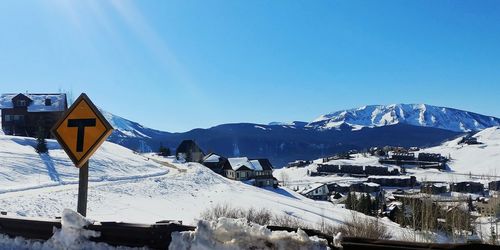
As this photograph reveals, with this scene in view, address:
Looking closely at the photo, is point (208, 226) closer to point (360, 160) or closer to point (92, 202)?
point (92, 202)

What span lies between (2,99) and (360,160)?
499 feet

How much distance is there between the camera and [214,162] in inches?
3725

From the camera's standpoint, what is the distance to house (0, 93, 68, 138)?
230 ft

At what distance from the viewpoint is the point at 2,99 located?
7206 centimetres

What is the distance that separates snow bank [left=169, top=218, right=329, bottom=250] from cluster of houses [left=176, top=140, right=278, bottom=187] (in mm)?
74012

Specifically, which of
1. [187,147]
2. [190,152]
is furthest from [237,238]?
[187,147]

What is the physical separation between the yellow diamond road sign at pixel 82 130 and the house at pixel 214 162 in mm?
84177

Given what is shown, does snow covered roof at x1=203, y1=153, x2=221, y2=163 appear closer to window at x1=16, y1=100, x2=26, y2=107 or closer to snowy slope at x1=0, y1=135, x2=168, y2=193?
snowy slope at x1=0, y1=135, x2=168, y2=193

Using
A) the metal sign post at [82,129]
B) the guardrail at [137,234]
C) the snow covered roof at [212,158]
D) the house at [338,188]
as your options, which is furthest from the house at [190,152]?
the guardrail at [137,234]

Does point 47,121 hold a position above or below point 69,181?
above

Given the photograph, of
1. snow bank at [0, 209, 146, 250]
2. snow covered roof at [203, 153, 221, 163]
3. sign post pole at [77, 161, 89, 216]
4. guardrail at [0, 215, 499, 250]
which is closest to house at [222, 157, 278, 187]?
snow covered roof at [203, 153, 221, 163]

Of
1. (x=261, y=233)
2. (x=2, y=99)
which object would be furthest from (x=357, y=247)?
(x=2, y=99)

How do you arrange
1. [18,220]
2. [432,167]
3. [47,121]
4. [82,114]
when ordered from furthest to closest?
[432,167], [47,121], [82,114], [18,220]

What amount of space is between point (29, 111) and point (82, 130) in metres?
69.7
